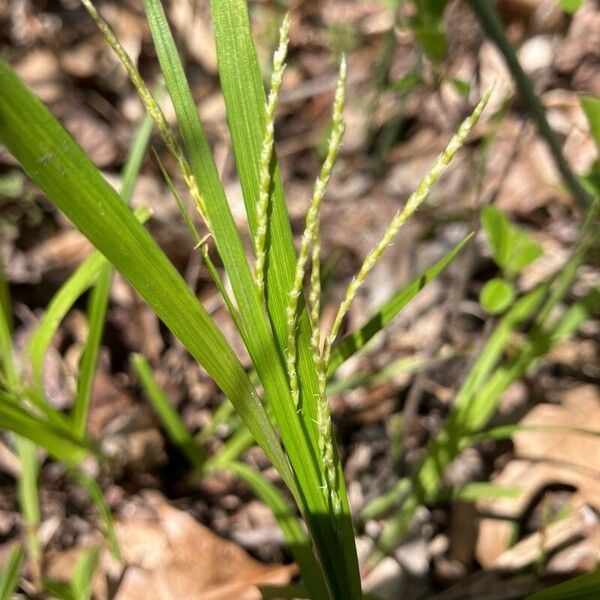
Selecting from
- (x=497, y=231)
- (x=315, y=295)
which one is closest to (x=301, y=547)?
(x=315, y=295)

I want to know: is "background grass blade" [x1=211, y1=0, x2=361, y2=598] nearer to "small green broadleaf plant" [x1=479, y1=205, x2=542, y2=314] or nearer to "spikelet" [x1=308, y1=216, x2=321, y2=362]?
"spikelet" [x1=308, y1=216, x2=321, y2=362]

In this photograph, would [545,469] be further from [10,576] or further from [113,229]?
[113,229]

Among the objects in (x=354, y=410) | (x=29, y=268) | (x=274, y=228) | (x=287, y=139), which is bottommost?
(x=274, y=228)

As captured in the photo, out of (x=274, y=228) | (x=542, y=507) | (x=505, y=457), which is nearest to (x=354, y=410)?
(x=505, y=457)

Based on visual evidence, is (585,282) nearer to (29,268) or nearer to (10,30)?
(29,268)

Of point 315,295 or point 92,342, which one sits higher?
point 92,342

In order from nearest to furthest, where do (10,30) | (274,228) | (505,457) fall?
(274,228) → (505,457) → (10,30)
